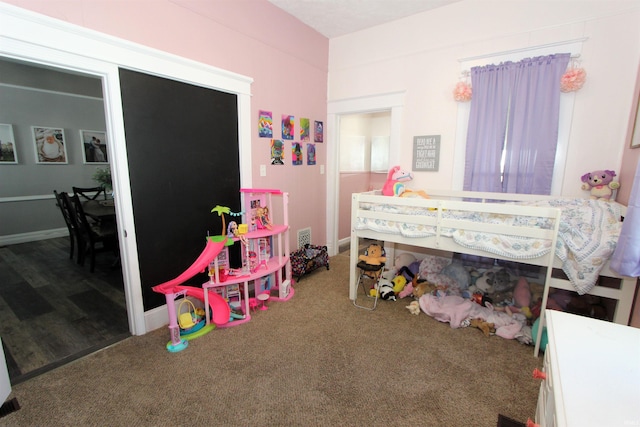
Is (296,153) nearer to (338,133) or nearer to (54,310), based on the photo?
(338,133)

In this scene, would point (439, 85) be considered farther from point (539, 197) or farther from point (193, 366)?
point (193, 366)

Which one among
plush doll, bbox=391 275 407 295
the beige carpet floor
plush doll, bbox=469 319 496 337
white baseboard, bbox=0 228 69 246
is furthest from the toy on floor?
white baseboard, bbox=0 228 69 246

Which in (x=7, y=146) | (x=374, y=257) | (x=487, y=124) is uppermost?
(x=487, y=124)

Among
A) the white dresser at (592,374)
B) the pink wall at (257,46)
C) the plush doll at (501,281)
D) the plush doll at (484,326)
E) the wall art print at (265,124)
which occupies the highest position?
the pink wall at (257,46)

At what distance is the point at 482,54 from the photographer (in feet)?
8.70

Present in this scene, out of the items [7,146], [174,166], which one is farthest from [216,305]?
[7,146]

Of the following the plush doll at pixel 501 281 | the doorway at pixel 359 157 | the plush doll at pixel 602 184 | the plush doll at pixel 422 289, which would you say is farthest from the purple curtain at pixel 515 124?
the doorway at pixel 359 157

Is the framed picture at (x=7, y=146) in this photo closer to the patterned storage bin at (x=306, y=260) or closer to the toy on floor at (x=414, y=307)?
the patterned storage bin at (x=306, y=260)

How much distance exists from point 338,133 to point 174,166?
2.16m

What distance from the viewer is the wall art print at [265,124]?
285 cm

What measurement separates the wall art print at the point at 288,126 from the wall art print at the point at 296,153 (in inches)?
4.4

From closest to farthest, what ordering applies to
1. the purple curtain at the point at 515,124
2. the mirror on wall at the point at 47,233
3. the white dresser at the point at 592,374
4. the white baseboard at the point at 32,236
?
the white dresser at the point at 592,374, the mirror on wall at the point at 47,233, the purple curtain at the point at 515,124, the white baseboard at the point at 32,236

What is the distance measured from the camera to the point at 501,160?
260 cm

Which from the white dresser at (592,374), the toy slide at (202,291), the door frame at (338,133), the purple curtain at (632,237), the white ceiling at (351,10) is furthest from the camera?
the door frame at (338,133)
